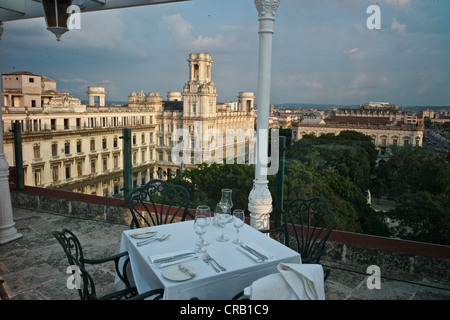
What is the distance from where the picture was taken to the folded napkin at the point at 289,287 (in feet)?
5.01

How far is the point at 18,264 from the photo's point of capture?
3293mm

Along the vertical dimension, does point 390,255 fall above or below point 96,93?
below

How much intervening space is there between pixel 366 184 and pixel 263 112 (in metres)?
1.98

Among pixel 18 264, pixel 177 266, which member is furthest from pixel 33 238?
pixel 177 266

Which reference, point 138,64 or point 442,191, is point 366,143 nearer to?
point 442,191

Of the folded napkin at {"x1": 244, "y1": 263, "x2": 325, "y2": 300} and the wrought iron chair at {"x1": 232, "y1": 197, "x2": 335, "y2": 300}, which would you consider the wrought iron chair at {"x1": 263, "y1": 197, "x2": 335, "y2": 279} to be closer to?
A: the wrought iron chair at {"x1": 232, "y1": 197, "x2": 335, "y2": 300}

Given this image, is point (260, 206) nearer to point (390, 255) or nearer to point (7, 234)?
point (390, 255)

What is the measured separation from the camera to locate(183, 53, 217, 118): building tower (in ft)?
169

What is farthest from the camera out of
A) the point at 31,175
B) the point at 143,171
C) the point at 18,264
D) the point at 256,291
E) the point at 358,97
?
the point at 358,97

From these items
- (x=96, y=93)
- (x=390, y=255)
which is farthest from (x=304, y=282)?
(x=96, y=93)

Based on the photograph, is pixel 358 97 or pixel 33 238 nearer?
pixel 33 238

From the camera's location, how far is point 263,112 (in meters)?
3.29

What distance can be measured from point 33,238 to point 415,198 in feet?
14.7

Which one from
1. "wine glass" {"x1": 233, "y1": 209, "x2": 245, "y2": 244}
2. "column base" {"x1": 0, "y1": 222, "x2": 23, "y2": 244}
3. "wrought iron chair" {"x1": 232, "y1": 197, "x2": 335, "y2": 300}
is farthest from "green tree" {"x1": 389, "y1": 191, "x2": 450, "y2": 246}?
"column base" {"x1": 0, "y1": 222, "x2": 23, "y2": 244}
